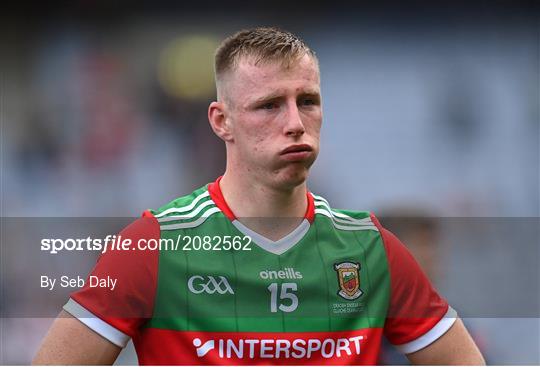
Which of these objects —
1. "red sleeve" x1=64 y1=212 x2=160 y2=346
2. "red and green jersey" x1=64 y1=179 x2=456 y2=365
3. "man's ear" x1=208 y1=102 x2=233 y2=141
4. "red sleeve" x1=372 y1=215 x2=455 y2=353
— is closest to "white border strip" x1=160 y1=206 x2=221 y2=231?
"red and green jersey" x1=64 y1=179 x2=456 y2=365

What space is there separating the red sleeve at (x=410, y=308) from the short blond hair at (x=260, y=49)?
685 millimetres

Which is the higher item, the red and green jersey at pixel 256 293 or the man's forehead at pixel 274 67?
the man's forehead at pixel 274 67

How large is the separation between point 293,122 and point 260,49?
27cm

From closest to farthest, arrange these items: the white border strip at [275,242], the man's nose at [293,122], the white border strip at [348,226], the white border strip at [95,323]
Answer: the white border strip at [95,323] < the man's nose at [293,122] < the white border strip at [275,242] < the white border strip at [348,226]

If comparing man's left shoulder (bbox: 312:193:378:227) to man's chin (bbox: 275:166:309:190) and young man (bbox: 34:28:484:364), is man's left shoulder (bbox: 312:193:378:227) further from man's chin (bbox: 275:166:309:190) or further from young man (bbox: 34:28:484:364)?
man's chin (bbox: 275:166:309:190)

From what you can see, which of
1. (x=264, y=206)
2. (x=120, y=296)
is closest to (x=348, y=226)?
(x=264, y=206)

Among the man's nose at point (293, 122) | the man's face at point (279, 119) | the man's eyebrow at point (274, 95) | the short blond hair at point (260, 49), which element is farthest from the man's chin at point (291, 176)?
the short blond hair at point (260, 49)

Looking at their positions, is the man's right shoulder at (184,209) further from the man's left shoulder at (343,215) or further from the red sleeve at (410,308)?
the red sleeve at (410,308)

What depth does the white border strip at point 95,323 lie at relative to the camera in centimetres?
221

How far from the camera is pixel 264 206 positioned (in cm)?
242

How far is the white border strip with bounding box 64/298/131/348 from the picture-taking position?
221cm

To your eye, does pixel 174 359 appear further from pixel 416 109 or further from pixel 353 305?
pixel 416 109

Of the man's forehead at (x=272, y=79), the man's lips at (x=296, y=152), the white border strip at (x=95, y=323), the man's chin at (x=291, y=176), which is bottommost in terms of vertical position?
the white border strip at (x=95, y=323)

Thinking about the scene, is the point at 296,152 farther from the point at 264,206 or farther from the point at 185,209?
the point at 185,209
